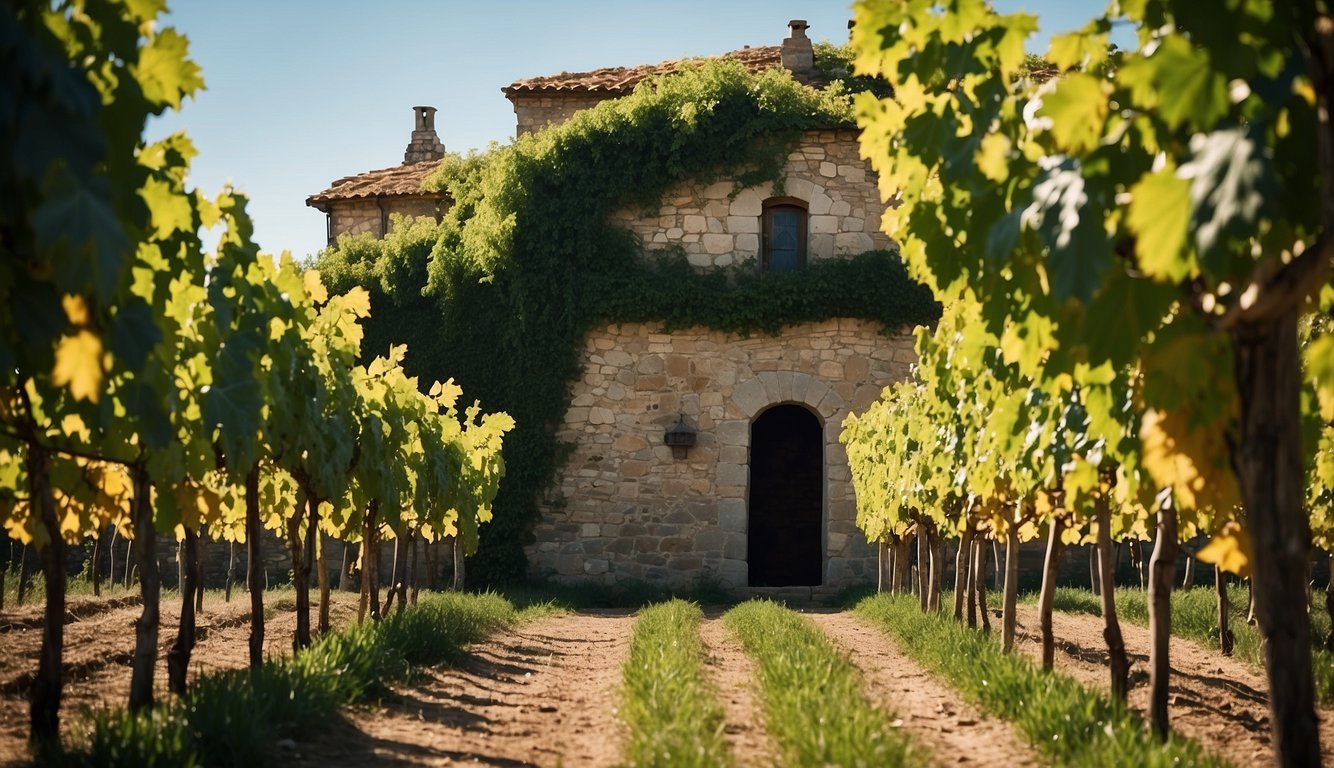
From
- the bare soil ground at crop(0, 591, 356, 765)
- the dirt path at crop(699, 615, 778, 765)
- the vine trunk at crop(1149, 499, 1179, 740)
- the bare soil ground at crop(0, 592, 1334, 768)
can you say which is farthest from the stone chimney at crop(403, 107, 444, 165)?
the vine trunk at crop(1149, 499, 1179, 740)

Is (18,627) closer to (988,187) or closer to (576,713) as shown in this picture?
(576,713)

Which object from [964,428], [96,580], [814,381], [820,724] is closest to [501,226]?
[814,381]

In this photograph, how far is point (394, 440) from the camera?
871 cm

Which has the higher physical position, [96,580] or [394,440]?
[394,440]

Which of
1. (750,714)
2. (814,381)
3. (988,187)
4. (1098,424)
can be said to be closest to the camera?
(988,187)

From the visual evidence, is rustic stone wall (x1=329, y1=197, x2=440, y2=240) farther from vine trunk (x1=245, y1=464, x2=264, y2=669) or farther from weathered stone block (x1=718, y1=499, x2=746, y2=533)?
vine trunk (x1=245, y1=464, x2=264, y2=669)

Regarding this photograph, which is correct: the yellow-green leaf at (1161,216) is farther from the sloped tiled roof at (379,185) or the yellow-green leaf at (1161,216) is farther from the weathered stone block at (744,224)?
the sloped tiled roof at (379,185)

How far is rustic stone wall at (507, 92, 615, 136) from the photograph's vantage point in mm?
18703

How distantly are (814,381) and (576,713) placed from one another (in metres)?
10.0

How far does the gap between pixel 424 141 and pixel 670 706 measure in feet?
63.1

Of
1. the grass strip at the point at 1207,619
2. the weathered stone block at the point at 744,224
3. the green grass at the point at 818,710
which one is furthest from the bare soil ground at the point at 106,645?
the weathered stone block at the point at 744,224

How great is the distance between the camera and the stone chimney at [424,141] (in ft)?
75.6

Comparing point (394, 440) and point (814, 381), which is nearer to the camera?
point (394, 440)

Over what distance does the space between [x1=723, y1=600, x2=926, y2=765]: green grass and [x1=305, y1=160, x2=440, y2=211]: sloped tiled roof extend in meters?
12.2
